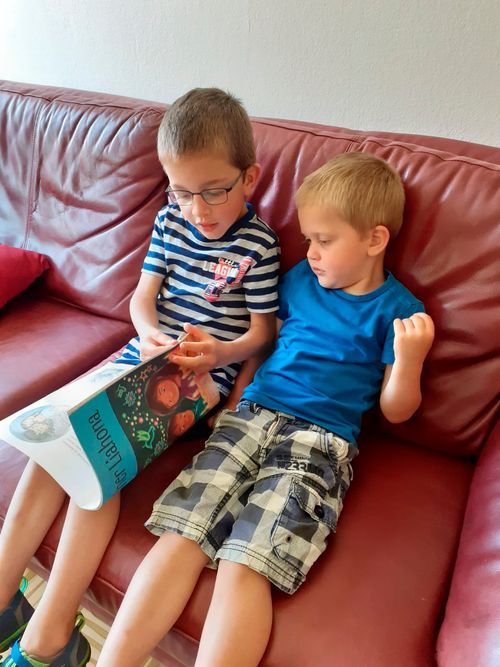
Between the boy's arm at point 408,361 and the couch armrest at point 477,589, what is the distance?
0.64 ft

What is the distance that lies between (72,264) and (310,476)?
1.05 m

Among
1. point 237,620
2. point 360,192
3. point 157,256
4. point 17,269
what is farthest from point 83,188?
point 237,620

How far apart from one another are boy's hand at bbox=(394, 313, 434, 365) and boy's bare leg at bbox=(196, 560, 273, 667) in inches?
19.7

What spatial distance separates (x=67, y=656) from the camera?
96 cm

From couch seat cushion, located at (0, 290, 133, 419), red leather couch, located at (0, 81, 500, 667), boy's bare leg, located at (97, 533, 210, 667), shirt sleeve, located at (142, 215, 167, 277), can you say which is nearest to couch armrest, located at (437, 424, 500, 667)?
red leather couch, located at (0, 81, 500, 667)

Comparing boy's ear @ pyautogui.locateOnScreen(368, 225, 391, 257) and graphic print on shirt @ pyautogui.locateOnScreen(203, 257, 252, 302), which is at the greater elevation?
boy's ear @ pyautogui.locateOnScreen(368, 225, 391, 257)

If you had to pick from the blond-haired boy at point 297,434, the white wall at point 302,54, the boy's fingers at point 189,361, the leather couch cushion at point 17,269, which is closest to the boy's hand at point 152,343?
the boy's fingers at point 189,361

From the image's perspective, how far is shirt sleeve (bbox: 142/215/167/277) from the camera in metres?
1.30

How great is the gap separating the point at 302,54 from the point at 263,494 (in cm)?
121

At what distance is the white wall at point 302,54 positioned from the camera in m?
1.28

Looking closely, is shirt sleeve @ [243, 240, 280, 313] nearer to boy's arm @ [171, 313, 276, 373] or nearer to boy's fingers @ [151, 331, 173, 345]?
boy's arm @ [171, 313, 276, 373]

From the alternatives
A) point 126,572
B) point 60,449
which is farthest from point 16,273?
point 126,572

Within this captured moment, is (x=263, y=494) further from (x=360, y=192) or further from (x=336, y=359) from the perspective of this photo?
(x=360, y=192)

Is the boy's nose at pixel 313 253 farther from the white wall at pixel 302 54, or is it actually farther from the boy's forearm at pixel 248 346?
the white wall at pixel 302 54
